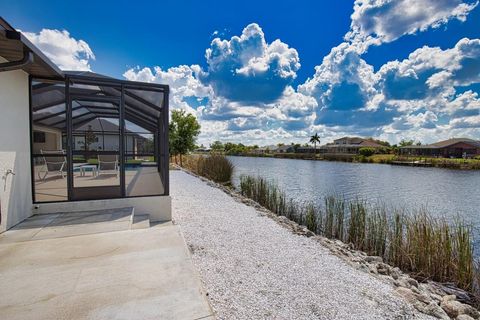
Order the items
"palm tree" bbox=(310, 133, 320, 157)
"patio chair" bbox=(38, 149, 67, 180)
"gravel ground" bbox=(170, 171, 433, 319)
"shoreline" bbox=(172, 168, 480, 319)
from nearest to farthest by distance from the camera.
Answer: "gravel ground" bbox=(170, 171, 433, 319) < "shoreline" bbox=(172, 168, 480, 319) < "patio chair" bbox=(38, 149, 67, 180) < "palm tree" bbox=(310, 133, 320, 157)

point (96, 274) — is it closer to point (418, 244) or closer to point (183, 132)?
point (418, 244)

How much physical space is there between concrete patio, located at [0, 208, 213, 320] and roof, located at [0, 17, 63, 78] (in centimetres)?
219

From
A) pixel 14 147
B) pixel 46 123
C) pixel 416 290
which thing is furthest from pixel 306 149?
pixel 14 147

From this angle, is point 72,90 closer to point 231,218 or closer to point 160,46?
point 231,218

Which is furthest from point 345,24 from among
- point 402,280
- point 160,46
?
point 402,280

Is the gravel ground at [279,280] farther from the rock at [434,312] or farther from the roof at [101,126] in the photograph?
the roof at [101,126]

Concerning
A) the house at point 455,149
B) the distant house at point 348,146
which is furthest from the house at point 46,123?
the distant house at point 348,146

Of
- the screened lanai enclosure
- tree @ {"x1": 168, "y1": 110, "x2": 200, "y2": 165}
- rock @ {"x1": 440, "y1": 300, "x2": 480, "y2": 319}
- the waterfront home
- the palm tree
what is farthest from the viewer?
the palm tree

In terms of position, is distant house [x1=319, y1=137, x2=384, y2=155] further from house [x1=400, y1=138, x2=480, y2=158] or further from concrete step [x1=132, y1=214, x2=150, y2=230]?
concrete step [x1=132, y1=214, x2=150, y2=230]

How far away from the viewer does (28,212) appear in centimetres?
379

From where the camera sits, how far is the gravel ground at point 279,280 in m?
2.15

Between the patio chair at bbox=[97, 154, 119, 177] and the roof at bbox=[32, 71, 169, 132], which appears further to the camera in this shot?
the patio chair at bbox=[97, 154, 119, 177]

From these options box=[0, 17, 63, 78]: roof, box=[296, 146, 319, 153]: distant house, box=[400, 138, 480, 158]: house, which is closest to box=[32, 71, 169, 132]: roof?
box=[0, 17, 63, 78]: roof

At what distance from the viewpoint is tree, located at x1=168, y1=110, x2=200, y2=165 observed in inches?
667
